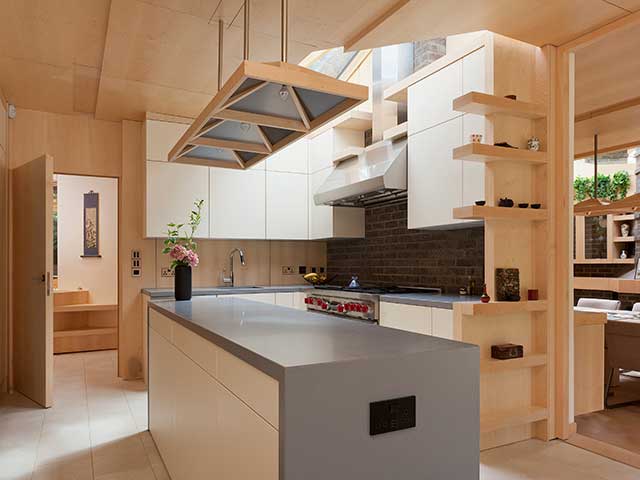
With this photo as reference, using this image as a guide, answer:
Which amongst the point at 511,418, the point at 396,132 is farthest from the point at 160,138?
the point at 511,418

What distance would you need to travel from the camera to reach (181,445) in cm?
239

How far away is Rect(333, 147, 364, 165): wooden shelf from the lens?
459 cm

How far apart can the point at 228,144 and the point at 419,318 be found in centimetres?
169

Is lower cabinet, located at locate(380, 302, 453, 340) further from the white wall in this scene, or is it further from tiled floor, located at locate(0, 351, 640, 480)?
the white wall

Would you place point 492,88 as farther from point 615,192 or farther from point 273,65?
point 615,192

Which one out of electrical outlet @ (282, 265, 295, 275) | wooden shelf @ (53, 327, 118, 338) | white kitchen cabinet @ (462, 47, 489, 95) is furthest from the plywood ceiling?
wooden shelf @ (53, 327, 118, 338)

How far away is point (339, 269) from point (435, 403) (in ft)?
13.9

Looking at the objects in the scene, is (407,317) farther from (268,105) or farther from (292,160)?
(292,160)

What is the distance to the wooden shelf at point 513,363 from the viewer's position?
299cm

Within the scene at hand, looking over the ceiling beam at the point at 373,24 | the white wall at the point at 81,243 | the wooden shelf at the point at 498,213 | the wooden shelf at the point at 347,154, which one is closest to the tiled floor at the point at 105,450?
the wooden shelf at the point at 498,213

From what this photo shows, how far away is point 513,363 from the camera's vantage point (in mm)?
3047

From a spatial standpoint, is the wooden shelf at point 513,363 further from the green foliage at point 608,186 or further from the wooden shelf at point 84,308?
the green foliage at point 608,186

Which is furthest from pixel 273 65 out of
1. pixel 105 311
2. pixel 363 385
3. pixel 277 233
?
pixel 105 311

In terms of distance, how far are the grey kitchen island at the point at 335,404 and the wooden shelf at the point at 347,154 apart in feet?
9.33
